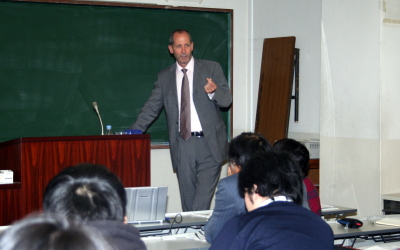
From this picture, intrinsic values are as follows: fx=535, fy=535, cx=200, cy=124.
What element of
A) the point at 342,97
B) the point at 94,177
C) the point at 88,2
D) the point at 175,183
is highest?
the point at 88,2

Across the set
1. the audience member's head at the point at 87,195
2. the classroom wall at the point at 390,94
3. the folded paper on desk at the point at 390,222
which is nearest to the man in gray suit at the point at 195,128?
the classroom wall at the point at 390,94

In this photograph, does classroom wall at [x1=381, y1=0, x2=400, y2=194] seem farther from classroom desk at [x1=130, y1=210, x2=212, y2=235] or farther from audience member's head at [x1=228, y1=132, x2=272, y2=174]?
audience member's head at [x1=228, y1=132, x2=272, y2=174]

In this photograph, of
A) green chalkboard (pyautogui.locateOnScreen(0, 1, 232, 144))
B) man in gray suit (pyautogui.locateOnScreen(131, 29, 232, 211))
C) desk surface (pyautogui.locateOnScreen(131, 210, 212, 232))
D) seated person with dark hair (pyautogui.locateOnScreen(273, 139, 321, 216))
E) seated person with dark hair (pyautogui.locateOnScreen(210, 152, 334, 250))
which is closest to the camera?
seated person with dark hair (pyautogui.locateOnScreen(210, 152, 334, 250))

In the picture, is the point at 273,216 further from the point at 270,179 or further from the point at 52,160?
the point at 52,160

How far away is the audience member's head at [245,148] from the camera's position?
271 cm

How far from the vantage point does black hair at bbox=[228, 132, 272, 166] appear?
2.71 metres

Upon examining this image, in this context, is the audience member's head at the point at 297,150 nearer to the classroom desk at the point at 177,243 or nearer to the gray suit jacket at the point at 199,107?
the classroom desk at the point at 177,243

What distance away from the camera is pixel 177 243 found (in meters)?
2.83

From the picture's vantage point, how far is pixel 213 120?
4797mm

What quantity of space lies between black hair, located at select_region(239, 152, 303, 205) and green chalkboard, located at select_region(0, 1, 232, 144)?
3.70 metres

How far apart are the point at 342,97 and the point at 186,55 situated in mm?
1501

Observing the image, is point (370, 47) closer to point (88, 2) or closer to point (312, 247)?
point (88, 2)

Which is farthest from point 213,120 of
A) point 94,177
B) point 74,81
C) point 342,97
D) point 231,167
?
point 94,177

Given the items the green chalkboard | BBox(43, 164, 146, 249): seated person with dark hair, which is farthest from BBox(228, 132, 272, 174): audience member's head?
the green chalkboard
